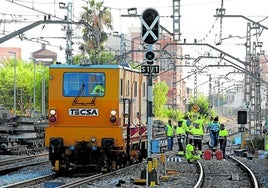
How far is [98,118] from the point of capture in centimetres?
1864

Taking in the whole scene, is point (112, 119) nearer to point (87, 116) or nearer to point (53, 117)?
point (87, 116)

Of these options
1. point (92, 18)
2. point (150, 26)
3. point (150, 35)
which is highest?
point (92, 18)

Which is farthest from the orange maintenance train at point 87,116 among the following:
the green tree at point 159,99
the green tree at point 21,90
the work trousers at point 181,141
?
the green tree at point 21,90

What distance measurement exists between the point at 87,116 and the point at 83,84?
3.18 ft

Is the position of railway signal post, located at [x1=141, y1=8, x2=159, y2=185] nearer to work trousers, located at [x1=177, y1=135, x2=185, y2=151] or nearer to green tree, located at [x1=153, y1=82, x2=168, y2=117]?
work trousers, located at [x1=177, y1=135, x2=185, y2=151]

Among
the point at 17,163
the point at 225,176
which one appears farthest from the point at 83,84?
the point at 17,163

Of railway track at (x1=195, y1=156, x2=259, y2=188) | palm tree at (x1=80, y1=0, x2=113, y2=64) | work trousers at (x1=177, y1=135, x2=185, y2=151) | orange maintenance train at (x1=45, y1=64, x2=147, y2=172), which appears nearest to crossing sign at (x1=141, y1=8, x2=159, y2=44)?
orange maintenance train at (x1=45, y1=64, x2=147, y2=172)

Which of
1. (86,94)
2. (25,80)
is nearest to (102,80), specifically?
(86,94)

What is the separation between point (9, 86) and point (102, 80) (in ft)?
226

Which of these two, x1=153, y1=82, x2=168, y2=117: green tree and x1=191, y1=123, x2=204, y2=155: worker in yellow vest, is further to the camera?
x1=153, y1=82, x2=168, y2=117: green tree

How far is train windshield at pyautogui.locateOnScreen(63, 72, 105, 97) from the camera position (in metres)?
18.8

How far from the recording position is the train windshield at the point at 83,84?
1883 cm

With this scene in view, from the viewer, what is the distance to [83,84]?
1889 centimetres

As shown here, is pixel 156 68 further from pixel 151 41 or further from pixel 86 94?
pixel 86 94
